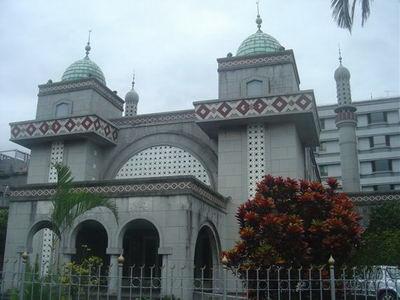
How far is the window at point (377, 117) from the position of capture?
4632 centimetres

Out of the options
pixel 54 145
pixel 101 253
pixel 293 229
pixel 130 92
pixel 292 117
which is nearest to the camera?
pixel 293 229

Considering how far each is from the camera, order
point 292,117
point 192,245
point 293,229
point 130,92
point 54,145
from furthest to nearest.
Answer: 1. point 130,92
2. point 54,145
3. point 292,117
4. point 192,245
5. point 293,229

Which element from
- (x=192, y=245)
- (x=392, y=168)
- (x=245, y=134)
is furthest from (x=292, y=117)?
(x=392, y=168)

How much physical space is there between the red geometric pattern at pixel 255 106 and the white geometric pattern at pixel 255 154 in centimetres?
80

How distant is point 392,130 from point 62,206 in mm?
40668

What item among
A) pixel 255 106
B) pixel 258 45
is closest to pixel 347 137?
pixel 258 45

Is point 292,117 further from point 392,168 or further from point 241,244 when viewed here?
point 392,168

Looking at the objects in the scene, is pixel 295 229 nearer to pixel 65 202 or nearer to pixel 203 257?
pixel 65 202

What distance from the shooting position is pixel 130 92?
26938 mm

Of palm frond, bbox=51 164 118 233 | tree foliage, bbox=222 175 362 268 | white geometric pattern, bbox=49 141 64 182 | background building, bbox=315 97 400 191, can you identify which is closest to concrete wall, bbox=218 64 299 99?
white geometric pattern, bbox=49 141 64 182

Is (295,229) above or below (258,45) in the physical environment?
below

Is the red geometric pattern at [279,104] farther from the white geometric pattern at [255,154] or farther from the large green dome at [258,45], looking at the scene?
the large green dome at [258,45]

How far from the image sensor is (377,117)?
153ft

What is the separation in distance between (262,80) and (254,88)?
0.46 m
